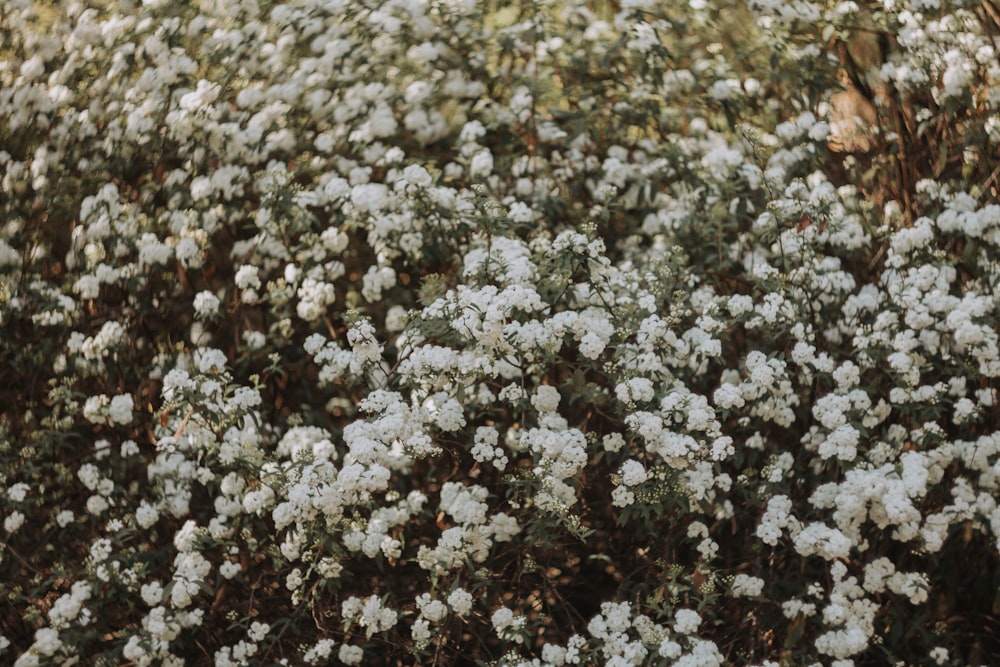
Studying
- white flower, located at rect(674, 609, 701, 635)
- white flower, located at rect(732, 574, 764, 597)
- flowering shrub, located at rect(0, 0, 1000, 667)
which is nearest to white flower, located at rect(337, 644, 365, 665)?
flowering shrub, located at rect(0, 0, 1000, 667)

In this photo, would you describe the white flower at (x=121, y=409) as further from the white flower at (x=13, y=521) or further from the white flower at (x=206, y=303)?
the white flower at (x=13, y=521)

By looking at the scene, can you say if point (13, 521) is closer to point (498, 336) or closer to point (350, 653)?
point (350, 653)

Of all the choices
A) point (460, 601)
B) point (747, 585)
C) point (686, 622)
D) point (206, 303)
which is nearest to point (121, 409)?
point (206, 303)

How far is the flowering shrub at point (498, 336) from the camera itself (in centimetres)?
336

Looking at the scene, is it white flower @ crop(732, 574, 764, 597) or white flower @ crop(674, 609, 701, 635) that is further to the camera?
white flower @ crop(732, 574, 764, 597)

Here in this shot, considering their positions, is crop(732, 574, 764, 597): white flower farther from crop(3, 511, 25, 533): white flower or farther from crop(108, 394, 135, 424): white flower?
crop(3, 511, 25, 533): white flower

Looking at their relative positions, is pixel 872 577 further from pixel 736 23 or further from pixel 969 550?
pixel 736 23

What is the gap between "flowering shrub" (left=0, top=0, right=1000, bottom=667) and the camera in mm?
3363

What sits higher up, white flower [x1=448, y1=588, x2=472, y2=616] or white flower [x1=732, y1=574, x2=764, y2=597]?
white flower [x1=448, y1=588, x2=472, y2=616]

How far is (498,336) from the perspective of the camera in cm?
316

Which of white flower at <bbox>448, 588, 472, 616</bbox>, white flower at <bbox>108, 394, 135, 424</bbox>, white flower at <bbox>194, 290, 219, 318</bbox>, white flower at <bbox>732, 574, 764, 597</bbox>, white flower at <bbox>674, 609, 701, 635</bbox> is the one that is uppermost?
white flower at <bbox>194, 290, 219, 318</bbox>

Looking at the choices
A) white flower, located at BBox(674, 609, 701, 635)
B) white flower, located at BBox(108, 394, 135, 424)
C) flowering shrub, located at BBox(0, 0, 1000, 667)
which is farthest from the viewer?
white flower, located at BBox(108, 394, 135, 424)

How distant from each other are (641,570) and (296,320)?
198cm

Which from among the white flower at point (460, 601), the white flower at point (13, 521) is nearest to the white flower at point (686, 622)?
the white flower at point (460, 601)
